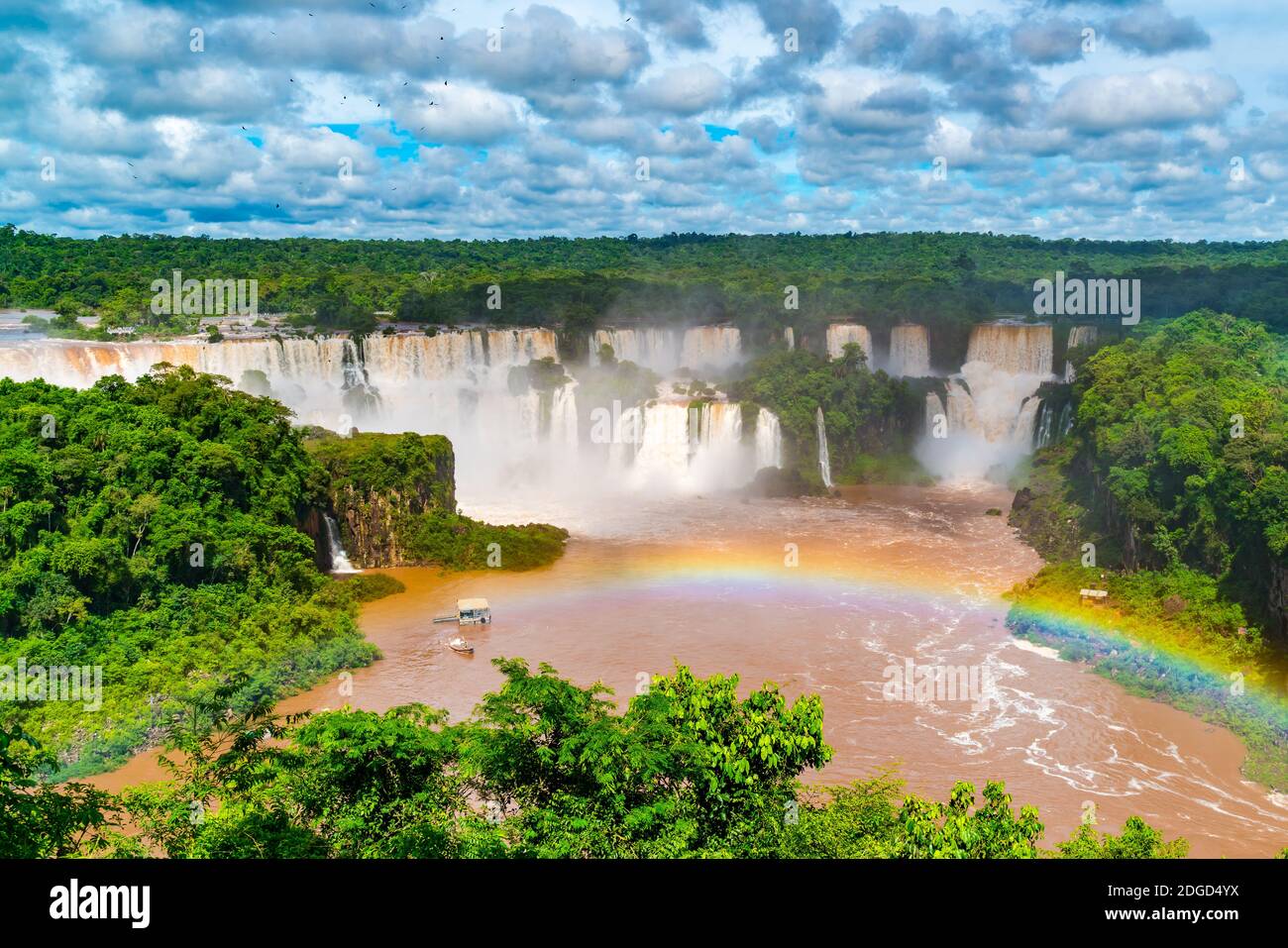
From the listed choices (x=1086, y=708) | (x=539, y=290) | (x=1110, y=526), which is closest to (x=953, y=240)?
(x=539, y=290)

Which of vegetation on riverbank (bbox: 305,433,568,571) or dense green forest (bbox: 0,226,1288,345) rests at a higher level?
dense green forest (bbox: 0,226,1288,345)

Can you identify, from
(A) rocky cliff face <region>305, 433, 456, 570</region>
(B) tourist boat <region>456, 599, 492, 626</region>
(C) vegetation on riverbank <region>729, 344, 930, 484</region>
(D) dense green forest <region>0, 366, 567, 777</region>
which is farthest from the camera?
(C) vegetation on riverbank <region>729, 344, 930, 484</region>

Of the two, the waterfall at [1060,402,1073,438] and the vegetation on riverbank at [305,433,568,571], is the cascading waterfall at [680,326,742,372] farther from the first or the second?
the vegetation on riverbank at [305,433,568,571]

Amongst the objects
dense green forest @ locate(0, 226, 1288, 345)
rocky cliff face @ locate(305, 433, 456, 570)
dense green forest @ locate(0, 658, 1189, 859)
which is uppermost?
dense green forest @ locate(0, 226, 1288, 345)

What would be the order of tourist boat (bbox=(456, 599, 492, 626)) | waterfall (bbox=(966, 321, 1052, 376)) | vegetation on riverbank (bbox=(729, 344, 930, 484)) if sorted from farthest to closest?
waterfall (bbox=(966, 321, 1052, 376)) < vegetation on riverbank (bbox=(729, 344, 930, 484)) < tourist boat (bbox=(456, 599, 492, 626))

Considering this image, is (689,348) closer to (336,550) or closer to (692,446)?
(692,446)

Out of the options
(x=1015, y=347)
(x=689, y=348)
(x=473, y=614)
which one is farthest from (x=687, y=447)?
(x=473, y=614)

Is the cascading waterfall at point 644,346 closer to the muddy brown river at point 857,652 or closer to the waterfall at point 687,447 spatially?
the waterfall at point 687,447

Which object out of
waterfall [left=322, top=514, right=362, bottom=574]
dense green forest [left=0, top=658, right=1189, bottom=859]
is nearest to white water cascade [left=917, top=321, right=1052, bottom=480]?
waterfall [left=322, top=514, right=362, bottom=574]
